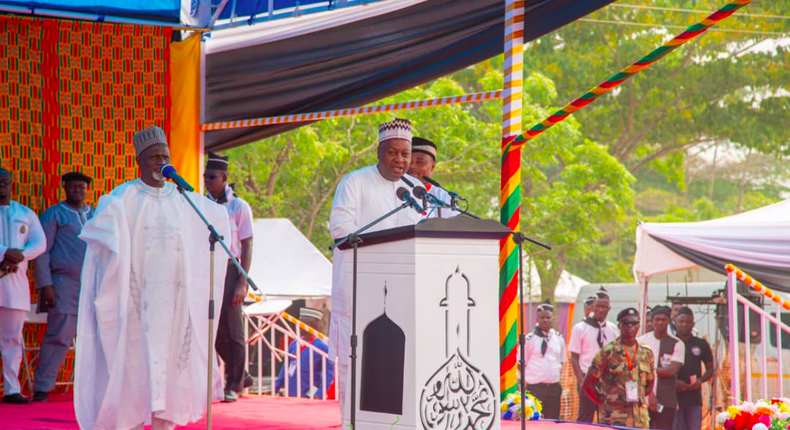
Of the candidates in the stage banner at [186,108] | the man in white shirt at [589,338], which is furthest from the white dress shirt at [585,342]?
the stage banner at [186,108]

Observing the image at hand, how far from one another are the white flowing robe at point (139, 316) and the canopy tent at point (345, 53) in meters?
3.63

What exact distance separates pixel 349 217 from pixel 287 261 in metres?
13.5

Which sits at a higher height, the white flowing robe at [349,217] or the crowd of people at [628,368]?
the white flowing robe at [349,217]

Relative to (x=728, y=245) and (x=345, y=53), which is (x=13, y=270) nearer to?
(x=345, y=53)

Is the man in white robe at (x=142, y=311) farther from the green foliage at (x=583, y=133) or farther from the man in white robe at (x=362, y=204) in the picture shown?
the green foliage at (x=583, y=133)

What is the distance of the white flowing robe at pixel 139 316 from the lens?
6.01 m

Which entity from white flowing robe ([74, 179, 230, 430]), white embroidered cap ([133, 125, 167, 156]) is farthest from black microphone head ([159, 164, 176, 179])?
white flowing robe ([74, 179, 230, 430])

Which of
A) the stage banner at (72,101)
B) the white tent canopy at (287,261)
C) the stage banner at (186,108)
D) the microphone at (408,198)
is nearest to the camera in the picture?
the microphone at (408,198)

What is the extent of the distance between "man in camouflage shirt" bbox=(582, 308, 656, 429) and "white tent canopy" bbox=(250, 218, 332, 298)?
928 centimetres

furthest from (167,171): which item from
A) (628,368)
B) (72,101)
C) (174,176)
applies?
(628,368)

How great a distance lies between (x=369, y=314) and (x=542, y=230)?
1846 centimetres

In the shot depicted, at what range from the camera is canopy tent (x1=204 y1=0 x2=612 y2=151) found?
29.3 feet

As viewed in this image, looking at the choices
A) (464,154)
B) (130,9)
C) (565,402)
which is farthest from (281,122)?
(464,154)

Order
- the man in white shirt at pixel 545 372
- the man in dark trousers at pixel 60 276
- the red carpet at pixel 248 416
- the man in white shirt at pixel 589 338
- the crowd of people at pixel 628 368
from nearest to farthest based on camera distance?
the red carpet at pixel 248 416 → the man in dark trousers at pixel 60 276 → the crowd of people at pixel 628 368 → the man in white shirt at pixel 589 338 → the man in white shirt at pixel 545 372
